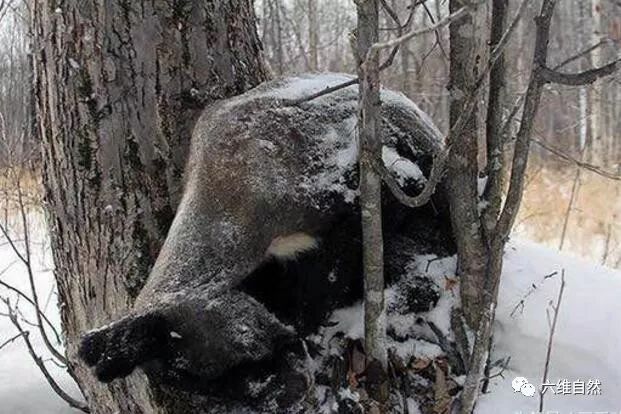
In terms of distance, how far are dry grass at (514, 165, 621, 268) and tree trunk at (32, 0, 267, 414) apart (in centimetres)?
429

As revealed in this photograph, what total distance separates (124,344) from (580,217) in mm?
6695

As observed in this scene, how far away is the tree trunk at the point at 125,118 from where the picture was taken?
5.84 feet

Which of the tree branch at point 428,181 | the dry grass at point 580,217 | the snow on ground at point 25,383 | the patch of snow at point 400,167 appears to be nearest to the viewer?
the tree branch at point 428,181

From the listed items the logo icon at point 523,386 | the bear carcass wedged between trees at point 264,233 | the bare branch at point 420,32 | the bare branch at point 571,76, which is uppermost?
the bare branch at point 420,32

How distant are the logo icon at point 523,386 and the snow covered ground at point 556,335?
0.01 metres

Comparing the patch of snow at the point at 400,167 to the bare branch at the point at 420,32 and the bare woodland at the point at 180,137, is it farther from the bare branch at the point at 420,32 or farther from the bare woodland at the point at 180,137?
the bare branch at the point at 420,32

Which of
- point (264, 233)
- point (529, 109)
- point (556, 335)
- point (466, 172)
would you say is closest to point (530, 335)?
point (556, 335)

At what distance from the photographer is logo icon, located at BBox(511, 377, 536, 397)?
1786mm

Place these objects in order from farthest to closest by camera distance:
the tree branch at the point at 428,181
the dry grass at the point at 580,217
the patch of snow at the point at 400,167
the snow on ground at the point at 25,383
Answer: the dry grass at the point at 580,217
the snow on ground at the point at 25,383
the patch of snow at the point at 400,167
the tree branch at the point at 428,181

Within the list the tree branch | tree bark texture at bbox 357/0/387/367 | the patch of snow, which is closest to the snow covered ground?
tree bark texture at bbox 357/0/387/367

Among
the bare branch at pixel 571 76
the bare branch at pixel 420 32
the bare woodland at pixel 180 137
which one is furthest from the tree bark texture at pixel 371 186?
the bare branch at pixel 571 76

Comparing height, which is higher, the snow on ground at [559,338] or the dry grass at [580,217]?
the snow on ground at [559,338]

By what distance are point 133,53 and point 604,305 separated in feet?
4.34

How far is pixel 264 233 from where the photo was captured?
61.2 inches
